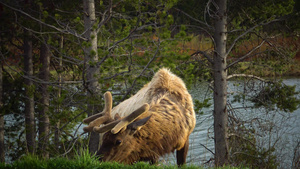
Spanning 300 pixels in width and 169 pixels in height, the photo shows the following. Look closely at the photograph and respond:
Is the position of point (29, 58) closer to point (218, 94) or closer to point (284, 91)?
point (218, 94)

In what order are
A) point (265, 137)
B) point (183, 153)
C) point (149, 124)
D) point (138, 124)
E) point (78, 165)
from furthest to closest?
point (265, 137), point (183, 153), point (149, 124), point (138, 124), point (78, 165)

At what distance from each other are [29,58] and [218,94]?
6.55 meters

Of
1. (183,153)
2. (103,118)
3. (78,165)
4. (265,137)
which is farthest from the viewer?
(265,137)

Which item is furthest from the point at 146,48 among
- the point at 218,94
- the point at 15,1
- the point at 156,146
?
the point at 15,1

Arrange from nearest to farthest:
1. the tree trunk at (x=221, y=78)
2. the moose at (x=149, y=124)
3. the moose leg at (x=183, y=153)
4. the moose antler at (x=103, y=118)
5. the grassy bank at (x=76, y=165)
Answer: the grassy bank at (x=76, y=165) < the moose at (x=149, y=124) < the moose antler at (x=103, y=118) < the moose leg at (x=183, y=153) < the tree trunk at (x=221, y=78)

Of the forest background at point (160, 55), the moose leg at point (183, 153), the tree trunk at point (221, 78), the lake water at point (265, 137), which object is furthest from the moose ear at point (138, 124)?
the tree trunk at point (221, 78)

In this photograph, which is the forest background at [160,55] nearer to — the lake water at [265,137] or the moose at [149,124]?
the lake water at [265,137]

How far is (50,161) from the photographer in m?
5.05

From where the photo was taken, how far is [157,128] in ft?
19.3

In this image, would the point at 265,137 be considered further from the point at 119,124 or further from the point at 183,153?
the point at 119,124

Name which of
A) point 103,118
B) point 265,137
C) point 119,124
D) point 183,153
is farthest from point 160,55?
point 265,137

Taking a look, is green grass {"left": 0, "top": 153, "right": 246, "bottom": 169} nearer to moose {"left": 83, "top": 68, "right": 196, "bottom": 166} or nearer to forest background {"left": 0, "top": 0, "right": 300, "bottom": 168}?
moose {"left": 83, "top": 68, "right": 196, "bottom": 166}

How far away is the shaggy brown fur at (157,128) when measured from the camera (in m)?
5.46

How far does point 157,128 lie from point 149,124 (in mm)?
159
